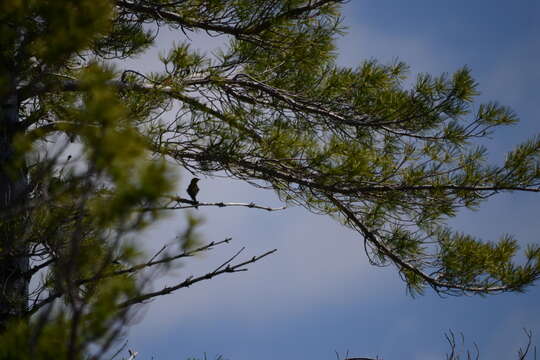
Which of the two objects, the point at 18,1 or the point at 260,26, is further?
the point at 260,26

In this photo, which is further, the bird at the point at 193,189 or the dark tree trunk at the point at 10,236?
the bird at the point at 193,189

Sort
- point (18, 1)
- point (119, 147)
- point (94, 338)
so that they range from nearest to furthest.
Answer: point (119, 147) < point (94, 338) < point (18, 1)

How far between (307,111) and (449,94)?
39.1 inches

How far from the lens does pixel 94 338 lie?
126 cm

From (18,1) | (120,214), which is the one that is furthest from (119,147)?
(18,1)

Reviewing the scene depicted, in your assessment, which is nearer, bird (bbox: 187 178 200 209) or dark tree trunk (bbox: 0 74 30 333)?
dark tree trunk (bbox: 0 74 30 333)

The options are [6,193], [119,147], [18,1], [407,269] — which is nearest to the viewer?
[119,147]

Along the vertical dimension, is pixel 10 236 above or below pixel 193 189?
below

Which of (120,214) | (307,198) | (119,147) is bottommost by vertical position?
(120,214)

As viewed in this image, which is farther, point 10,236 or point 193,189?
point 193,189

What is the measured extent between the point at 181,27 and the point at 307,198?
1.55 meters

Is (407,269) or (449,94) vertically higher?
(449,94)

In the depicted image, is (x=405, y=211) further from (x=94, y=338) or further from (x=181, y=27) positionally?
(x=94, y=338)

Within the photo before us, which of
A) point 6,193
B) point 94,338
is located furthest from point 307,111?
point 94,338
